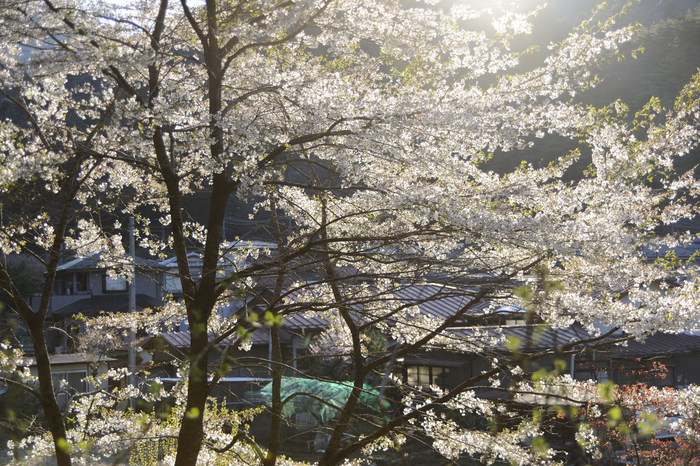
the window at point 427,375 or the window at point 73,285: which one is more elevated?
the window at point 73,285

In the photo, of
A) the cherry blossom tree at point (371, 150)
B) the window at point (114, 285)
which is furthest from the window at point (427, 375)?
Result: the window at point (114, 285)

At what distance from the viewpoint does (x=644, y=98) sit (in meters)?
31.7

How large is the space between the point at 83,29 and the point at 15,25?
0.40m

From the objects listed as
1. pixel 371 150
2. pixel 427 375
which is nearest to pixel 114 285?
pixel 427 375

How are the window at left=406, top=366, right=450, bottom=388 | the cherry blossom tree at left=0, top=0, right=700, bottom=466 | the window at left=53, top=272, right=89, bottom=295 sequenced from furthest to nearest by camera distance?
the window at left=53, top=272, right=89, bottom=295
the window at left=406, top=366, right=450, bottom=388
the cherry blossom tree at left=0, top=0, right=700, bottom=466

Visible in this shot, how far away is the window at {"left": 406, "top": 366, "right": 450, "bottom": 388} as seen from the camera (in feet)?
44.7

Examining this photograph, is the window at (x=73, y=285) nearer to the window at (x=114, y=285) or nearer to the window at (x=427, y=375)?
the window at (x=114, y=285)

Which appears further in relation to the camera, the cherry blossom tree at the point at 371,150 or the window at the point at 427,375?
the window at the point at 427,375

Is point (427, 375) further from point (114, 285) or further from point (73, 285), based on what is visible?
point (73, 285)

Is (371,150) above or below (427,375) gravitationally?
above

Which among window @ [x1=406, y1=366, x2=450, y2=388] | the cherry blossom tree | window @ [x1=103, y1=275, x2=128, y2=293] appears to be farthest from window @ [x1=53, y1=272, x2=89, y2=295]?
the cherry blossom tree

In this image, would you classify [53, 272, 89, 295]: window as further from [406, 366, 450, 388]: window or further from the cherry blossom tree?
the cherry blossom tree

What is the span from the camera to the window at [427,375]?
1361cm

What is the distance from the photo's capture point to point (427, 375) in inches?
556
